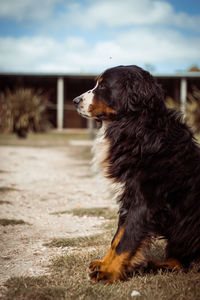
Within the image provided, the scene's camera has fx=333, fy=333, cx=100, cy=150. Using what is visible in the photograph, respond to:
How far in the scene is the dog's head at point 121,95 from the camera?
250 cm

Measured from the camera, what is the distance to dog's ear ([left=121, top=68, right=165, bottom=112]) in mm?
2482

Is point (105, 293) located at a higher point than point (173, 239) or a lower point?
lower

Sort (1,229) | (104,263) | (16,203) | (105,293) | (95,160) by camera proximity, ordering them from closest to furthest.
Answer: (105,293)
(104,263)
(95,160)
(1,229)
(16,203)

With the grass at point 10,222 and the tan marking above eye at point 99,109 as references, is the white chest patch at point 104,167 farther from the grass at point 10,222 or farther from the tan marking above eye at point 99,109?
the grass at point 10,222

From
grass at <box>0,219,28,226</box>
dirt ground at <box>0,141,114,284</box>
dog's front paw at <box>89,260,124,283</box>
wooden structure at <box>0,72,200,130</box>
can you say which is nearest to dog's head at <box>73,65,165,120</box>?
dog's front paw at <box>89,260,124,283</box>

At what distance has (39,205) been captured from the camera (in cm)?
468

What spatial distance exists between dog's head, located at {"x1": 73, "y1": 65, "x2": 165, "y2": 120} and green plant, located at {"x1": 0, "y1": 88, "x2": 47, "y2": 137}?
12.4 meters

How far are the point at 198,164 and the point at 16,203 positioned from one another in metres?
3.14

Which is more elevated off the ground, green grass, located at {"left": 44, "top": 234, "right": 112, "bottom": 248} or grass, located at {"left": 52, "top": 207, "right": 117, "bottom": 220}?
green grass, located at {"left": 44, "top": 234, "right": 112, "bottom": 248}

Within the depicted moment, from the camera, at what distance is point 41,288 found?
2135 mm

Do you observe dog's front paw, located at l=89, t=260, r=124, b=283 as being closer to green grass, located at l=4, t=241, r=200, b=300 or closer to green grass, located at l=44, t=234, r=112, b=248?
green grass, located at l=4, t=241, r=200, b=300

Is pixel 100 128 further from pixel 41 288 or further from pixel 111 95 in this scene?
pixel 41 288

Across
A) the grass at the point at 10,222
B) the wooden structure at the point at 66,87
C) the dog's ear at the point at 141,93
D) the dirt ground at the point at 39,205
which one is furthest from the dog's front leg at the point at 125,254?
the wooden structure at the point at 66,87

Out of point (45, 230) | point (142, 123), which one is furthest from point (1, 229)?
point (142, 123)
